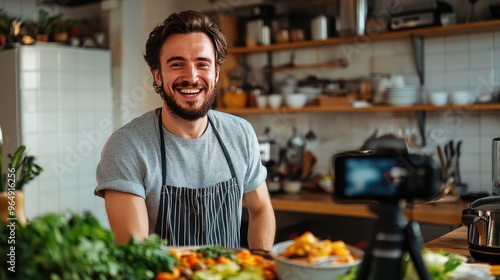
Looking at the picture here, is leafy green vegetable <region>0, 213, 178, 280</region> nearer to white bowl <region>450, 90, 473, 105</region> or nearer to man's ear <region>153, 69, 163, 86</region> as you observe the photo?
man's ear <region>153, 69, 163, 86</region>

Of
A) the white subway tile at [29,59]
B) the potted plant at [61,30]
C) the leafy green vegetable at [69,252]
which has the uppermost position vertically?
the potted plant at [61,30]

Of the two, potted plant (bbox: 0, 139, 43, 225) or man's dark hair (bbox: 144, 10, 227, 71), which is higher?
man's dark hair (bbox: 144, 10, 227, 71)

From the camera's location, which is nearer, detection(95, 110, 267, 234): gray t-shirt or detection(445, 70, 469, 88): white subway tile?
detection(95, 110, 267, 234): gray t-shirt

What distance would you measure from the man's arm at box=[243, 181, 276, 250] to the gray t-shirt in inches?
1.9

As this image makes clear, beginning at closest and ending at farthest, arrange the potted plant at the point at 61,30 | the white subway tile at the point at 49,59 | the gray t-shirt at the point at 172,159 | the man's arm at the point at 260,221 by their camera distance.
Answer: the gray t-shirt at the point at 172,159 → the man's arm at the point at 260,221 → the white subway tile at the point at 49,59 → the potted plant at the point at 61,30

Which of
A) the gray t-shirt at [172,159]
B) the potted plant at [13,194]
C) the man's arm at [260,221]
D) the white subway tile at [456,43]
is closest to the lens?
the potted plant at [13,194]

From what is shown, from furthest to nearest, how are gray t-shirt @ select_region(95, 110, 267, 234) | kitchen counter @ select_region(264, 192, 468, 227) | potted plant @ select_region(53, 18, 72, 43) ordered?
1. potted plant @ select_region(53, 18, 72, 43)
2. kitchen counter @ select_region(264, 192, 468, 227)
3. gray t-shirt @ select_region(95, 110, 267, 234)

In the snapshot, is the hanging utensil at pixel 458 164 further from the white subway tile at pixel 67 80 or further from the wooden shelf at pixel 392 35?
the white subway tile at pixel 67 80

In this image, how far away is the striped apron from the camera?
191 cm

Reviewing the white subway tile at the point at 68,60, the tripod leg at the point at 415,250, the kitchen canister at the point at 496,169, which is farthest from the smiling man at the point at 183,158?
the white subway tile at the point at 68,60

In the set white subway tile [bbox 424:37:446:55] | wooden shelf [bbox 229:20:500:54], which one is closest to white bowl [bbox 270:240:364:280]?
wooden shelf [bbox 229:20:500:54]

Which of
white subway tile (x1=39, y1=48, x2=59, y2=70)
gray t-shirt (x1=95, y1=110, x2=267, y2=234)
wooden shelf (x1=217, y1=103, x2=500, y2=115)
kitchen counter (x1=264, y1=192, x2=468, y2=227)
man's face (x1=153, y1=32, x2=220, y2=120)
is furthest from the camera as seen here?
white subway tile (x1=39, y1=48, x2=59, y2=70)

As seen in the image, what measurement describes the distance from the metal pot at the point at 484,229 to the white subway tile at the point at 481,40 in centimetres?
199

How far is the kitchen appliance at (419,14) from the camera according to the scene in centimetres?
340
